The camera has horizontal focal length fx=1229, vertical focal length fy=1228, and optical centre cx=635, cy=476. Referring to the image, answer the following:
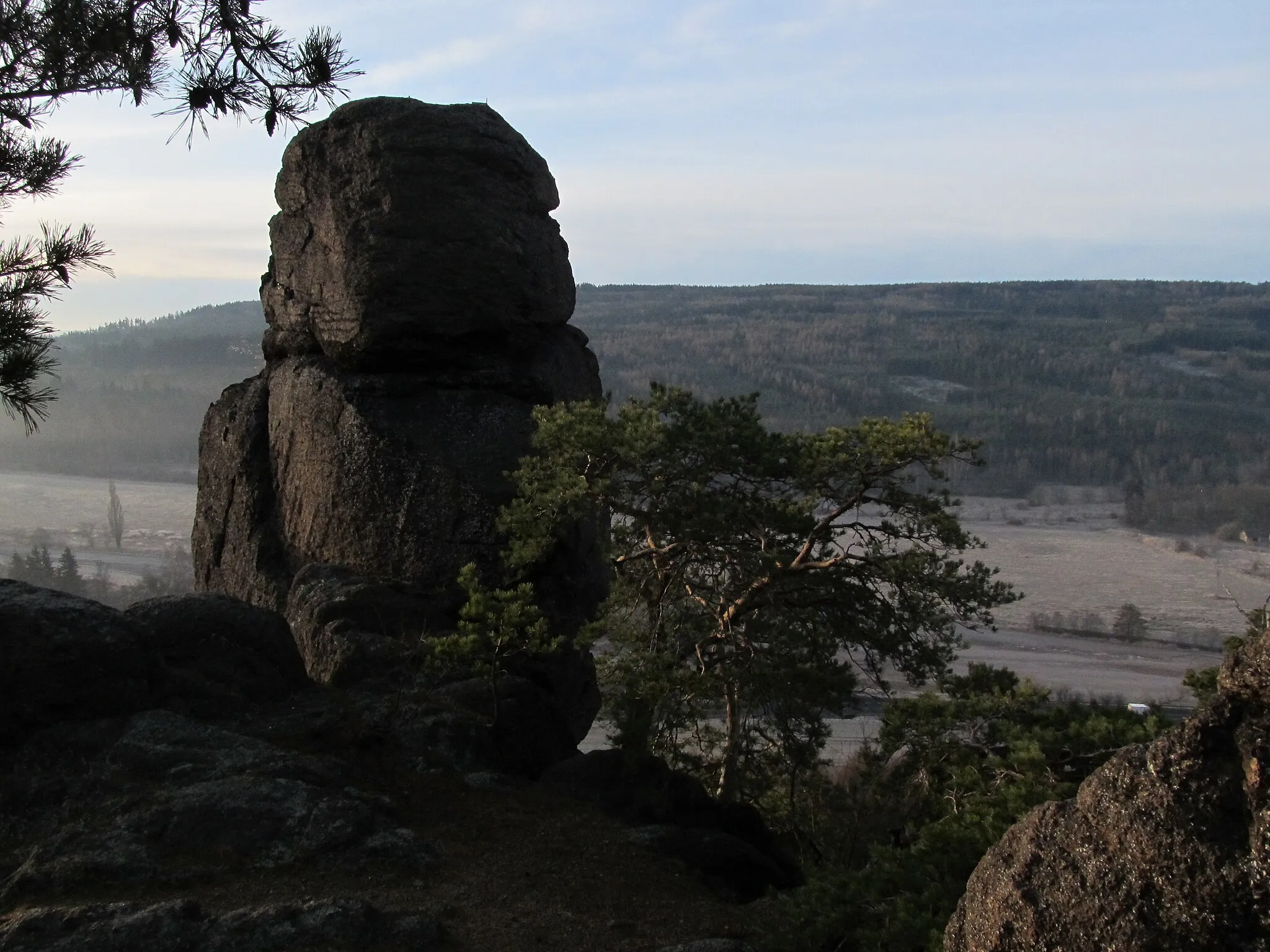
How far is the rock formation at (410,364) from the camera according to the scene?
462 inches

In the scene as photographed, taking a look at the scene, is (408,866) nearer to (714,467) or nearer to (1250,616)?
(714,467)

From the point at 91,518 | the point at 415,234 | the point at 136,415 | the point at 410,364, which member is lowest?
the point at 91,518

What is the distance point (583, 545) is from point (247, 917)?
660 cm

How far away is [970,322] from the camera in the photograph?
102188 mm

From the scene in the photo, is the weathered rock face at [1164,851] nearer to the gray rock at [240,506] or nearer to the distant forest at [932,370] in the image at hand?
the gray rock at [240,506]

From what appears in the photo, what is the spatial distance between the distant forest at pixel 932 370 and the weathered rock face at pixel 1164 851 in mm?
50614

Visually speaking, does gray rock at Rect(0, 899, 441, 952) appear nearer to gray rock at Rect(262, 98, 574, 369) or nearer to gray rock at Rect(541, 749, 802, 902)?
gray rock at Rect(541, 749, 802, 902)

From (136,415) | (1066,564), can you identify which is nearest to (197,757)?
(1066,564)

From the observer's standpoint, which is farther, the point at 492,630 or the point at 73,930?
the point at 492,630

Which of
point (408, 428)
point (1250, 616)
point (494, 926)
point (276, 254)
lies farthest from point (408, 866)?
point (276, 254)

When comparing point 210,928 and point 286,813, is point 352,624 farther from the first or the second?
point 210,928

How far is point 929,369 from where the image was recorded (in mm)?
88688

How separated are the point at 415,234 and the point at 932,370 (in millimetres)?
80282

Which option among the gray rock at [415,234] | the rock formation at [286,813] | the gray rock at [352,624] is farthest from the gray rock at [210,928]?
the gray rock at [415,234]
